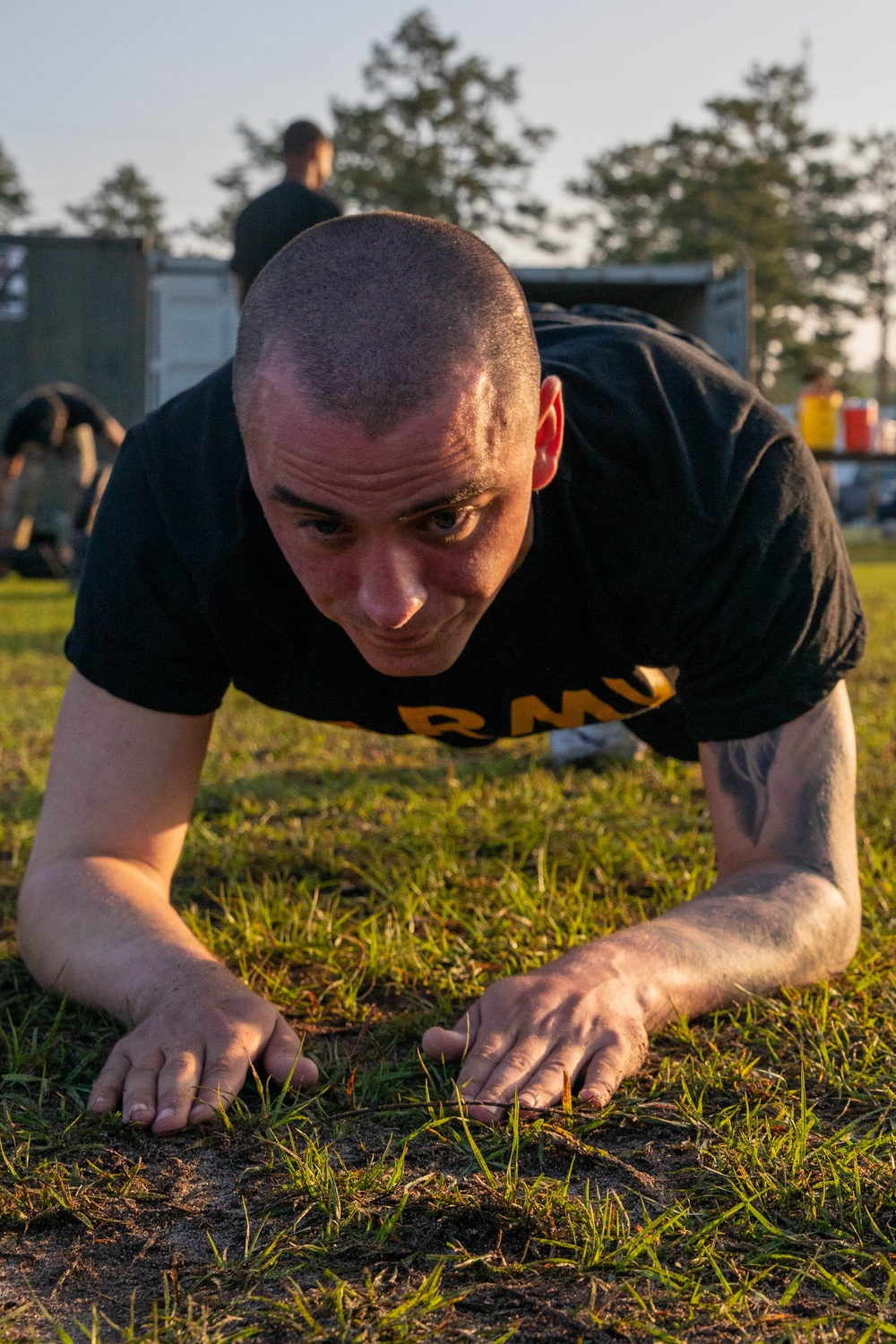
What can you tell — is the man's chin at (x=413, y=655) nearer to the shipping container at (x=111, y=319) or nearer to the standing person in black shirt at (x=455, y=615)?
the standing person in black shirt at (x=455, y=615)

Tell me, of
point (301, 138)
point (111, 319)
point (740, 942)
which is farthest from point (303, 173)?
point (111, 319)

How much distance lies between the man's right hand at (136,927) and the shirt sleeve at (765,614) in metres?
0.87

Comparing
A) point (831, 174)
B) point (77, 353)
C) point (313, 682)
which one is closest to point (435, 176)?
point (831, 174)

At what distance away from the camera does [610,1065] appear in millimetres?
1834

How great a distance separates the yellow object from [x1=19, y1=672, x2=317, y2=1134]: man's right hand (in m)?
13.2

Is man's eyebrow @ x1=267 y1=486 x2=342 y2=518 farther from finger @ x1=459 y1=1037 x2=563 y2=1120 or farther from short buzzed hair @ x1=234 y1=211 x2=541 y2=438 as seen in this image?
finger @ x1=459 y1=1037 x2=563 y2=1120

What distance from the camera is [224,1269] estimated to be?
4.76 ft

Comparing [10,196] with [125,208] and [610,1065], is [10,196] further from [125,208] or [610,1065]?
[610,1065]

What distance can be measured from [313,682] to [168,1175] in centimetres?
90

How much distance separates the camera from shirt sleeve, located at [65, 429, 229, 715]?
2230 mm

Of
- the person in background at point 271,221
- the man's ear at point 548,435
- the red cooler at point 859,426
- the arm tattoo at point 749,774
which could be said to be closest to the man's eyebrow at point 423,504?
the man's ear at point 548,435

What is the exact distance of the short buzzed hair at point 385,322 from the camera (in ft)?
5.74

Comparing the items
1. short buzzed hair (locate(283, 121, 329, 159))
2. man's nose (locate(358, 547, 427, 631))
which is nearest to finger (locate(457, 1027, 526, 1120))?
man's nose (locate(358, 547, 427, 631))

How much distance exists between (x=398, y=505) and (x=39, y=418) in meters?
9.50
